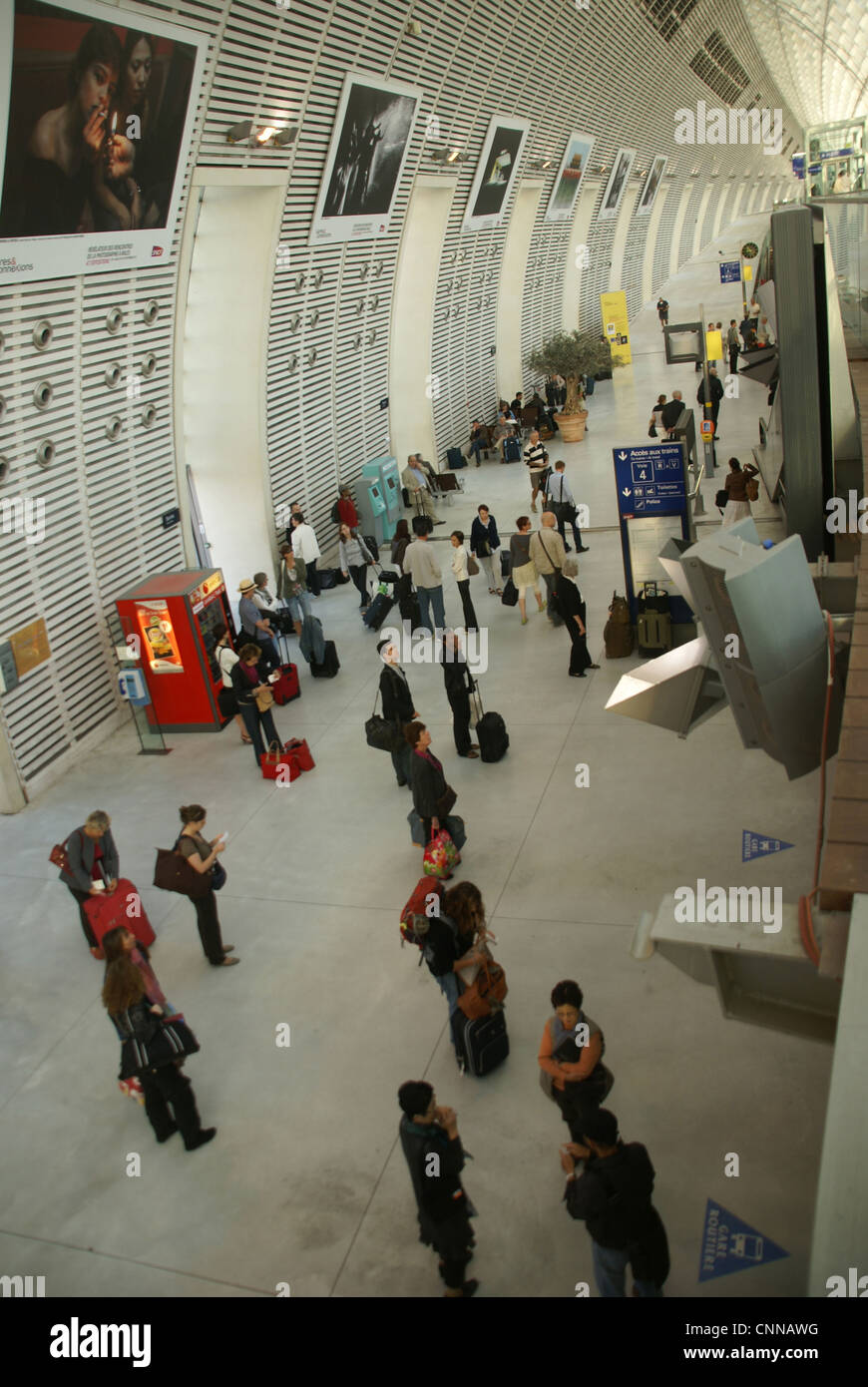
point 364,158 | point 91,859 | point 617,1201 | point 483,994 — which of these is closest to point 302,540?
point 364,158

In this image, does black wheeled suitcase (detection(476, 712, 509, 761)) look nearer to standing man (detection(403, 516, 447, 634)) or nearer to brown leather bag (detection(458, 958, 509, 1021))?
standing man (detection(403, 516, 447, 634))

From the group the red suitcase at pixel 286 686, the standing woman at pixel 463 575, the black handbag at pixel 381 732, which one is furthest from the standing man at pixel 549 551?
the black handbag at pixel 381 732

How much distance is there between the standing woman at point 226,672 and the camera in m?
11.5

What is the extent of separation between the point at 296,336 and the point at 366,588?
14.7 feet

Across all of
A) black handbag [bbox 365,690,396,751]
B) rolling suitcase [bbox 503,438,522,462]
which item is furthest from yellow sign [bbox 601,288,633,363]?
black handbag [bbox 365,690,396,751]

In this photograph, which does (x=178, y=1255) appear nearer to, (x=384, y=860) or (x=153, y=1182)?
(x=153, y=1182)

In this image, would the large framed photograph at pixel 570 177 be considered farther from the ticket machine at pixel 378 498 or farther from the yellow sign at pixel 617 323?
the ticket machine at pixel 378 498

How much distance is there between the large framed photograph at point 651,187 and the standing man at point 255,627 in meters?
34.0

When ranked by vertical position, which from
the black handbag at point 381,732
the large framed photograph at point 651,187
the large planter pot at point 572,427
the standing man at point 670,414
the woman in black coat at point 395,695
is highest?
the large framed photograph at point 651,187

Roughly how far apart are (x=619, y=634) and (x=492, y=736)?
2.82m

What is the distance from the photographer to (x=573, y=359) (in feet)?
99.9

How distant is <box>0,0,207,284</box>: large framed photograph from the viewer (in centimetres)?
912

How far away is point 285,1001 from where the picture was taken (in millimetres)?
7496

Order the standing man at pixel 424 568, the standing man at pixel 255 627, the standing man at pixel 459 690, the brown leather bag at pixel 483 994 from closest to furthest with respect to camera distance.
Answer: the brown leather bag at pixel 483 994 → the standing man at pixel 459 690 → the standing man at pixel 255 627 → the standing man at pixel 424 568
